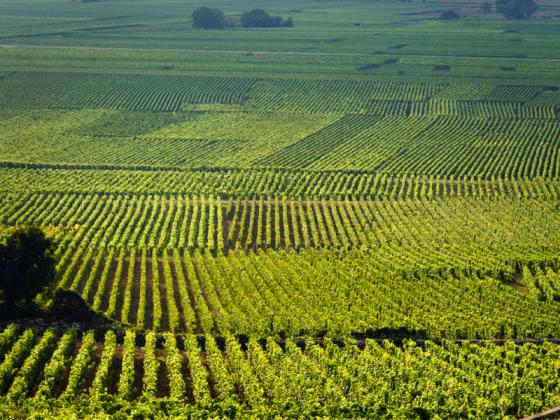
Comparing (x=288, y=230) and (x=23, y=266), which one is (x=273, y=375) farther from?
(x=288, y=230)

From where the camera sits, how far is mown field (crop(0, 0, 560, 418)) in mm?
40688

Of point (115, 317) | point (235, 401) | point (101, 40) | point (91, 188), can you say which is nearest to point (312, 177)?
point (91, 188)

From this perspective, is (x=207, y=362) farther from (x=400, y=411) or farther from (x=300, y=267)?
(x=300, y=267)

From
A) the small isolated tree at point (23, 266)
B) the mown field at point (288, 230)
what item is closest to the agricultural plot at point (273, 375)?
the mown field at point (288, 230)

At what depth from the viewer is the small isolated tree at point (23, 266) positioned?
48.6 meters

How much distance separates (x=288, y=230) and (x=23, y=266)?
1067 inches

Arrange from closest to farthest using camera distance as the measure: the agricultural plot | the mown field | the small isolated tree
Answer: the agricultural plot → the mown field → the small isolated tree

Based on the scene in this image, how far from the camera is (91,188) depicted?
269 ft

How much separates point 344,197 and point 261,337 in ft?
121

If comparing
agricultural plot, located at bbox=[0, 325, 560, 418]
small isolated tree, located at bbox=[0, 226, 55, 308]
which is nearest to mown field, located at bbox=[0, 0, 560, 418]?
agricultural plot, located at bbox=[0, 325, 560, 418]

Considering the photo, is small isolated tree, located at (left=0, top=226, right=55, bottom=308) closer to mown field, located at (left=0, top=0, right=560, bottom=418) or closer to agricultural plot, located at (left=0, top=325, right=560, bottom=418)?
mown field, located at (left=0, top=0, right=560, bottom=418)

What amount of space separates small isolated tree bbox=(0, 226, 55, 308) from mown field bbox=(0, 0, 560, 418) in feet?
10.9

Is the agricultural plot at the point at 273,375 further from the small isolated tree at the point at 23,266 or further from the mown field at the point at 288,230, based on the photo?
the small isolated tree at the point at 23,266

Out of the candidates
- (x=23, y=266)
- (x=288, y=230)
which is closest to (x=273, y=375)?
(x=23, y=266)
